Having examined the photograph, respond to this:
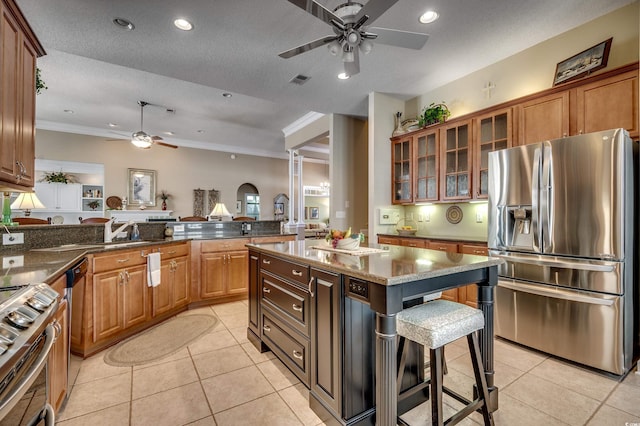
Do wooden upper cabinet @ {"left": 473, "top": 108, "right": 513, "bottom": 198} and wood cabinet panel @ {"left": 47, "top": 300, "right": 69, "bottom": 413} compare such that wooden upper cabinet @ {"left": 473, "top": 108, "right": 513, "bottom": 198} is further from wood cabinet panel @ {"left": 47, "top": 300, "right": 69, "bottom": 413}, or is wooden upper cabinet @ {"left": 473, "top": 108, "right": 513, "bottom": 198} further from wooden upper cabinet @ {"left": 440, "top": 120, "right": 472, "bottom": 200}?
wood cabinet panel @ {"left": 47, "top": 300, "right": 69, "bottom": 413}

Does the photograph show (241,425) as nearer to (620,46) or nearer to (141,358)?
(141,358)

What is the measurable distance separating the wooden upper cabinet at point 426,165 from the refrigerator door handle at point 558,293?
147 cm

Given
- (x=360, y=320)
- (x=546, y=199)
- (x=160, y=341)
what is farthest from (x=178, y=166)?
(x=546, y=199)

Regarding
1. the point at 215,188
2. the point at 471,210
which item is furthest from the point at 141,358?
the point at 215,188

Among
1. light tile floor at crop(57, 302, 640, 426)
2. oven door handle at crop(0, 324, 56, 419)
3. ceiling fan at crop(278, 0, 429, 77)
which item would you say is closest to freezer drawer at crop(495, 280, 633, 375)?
light tile floor at crop(57, 302, 640, 426)

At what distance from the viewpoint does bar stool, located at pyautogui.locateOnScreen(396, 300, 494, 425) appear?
133cm

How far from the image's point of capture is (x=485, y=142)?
3348 millimetres

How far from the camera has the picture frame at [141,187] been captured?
7.39 m

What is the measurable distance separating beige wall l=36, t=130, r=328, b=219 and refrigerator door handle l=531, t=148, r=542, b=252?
304 inches

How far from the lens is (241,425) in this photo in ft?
5.49

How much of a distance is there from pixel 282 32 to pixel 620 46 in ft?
9.87

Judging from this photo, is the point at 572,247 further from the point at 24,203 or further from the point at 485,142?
the point at 24,203

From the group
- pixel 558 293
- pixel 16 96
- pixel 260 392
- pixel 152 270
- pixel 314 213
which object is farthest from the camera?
pixel 314 213

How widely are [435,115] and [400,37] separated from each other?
5.97ft
